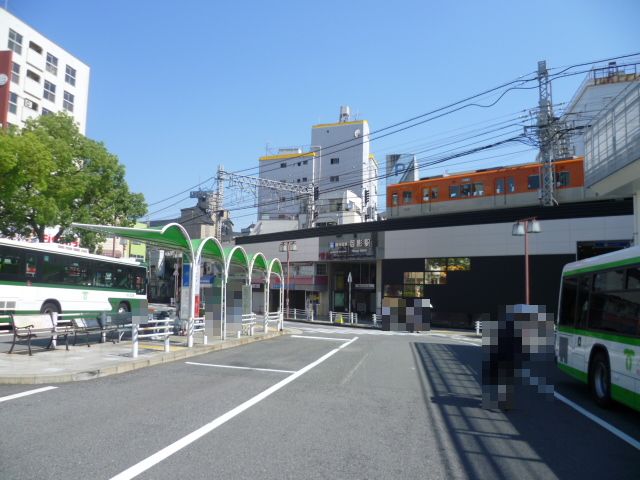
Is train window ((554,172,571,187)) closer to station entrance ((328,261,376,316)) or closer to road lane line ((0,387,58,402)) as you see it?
station entrance ((328,261,376,316))

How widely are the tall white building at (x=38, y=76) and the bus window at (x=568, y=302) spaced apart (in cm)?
3651

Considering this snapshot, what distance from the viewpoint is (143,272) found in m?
23.7

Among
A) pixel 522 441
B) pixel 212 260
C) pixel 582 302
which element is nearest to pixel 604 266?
pixel 582 302

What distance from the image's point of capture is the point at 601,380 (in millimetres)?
8320

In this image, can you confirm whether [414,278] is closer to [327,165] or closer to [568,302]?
[568,302]

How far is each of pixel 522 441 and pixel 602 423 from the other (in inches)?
81.9

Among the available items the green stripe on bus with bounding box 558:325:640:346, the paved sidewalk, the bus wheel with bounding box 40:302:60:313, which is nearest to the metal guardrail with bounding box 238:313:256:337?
the paved sidewalk

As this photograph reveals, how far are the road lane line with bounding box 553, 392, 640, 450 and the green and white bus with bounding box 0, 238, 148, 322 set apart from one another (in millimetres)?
11356

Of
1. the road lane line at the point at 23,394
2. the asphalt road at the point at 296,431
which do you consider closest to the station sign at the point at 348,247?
the asphalt road at the point at 296,431

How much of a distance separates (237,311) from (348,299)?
2676 cm

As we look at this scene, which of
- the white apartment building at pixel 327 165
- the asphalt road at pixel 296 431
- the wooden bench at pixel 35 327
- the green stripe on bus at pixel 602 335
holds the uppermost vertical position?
the white apartment building at pixel 327 165

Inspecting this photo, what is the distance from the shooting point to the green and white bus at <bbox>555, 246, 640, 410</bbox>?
282 inches

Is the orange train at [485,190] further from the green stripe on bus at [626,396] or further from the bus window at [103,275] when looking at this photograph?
the green stripe on bus at [626,396]

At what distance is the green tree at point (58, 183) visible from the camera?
19938 millimetres
